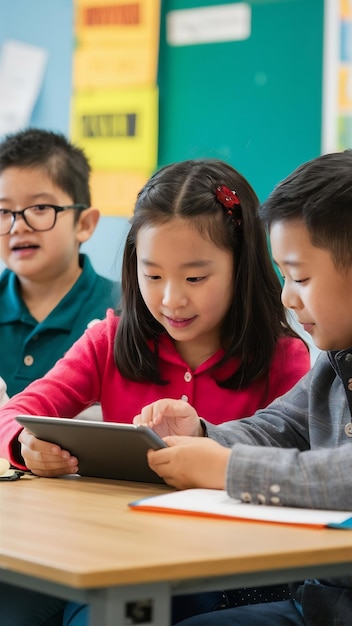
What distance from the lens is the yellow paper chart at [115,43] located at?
2.92 meters

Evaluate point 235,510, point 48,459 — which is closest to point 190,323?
point 48,459

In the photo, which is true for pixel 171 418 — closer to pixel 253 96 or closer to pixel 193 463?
pixel 193 463

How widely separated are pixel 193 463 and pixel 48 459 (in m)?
0.30

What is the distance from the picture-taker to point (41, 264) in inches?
95.3

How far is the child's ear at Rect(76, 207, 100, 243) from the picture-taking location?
2.54 m

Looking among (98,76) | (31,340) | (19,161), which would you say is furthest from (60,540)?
(98,76)

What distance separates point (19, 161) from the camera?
2482 mm

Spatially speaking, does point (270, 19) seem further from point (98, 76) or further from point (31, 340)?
point (31, 340)

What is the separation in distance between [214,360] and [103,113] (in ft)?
4.96

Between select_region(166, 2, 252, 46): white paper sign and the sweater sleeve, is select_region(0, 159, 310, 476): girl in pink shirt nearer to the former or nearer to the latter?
the sweater sleeve

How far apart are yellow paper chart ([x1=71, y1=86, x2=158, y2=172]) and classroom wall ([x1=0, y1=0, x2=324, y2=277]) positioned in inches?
1.6

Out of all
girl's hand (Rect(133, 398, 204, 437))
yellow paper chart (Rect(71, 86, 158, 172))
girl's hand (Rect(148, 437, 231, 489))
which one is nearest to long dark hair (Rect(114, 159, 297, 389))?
girl's hand (Rect(133, 398, 204, 437))

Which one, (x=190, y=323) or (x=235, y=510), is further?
(x=190, y=323)

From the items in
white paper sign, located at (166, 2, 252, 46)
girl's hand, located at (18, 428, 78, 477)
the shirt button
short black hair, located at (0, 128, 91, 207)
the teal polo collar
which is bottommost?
the shirt button
